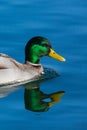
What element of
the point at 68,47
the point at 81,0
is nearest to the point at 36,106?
the point at 68,47

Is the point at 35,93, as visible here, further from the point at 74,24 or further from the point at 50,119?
the point at 74,24

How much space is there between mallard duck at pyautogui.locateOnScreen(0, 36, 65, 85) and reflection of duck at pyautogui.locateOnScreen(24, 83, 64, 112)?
38cm

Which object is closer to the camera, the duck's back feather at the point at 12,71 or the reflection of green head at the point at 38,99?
the reflection of green head at the point at 38,99

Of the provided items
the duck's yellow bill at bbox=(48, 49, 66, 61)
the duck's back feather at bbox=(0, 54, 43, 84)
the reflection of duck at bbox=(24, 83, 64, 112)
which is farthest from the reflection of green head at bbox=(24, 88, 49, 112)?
the duck's yellow bill at bbox=(48, 49, 66, 61)

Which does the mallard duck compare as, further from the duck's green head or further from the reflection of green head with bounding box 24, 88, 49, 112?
the reflection of green head with bounding box 24, 88, 49, 112

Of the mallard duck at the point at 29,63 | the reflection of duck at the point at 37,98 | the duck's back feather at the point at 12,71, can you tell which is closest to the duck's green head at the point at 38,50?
the mallard duck at the point at 29,63

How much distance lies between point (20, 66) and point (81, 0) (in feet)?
14.7

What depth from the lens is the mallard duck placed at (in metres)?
14.0

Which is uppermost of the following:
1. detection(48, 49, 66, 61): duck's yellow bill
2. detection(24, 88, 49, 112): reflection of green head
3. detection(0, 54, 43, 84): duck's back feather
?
detection(48, 49, 66, 61): duck's yellow bill

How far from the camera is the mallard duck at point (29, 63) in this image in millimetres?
13977

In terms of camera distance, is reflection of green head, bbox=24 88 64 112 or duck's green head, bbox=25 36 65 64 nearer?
reflection of green head, bbox=24 88 64 112

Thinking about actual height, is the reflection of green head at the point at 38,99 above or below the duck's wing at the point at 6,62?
below

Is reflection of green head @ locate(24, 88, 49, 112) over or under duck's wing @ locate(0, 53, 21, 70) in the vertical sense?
under

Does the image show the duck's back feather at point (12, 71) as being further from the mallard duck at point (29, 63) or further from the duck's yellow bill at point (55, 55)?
the duck's yellow bill at point (55, 55)
